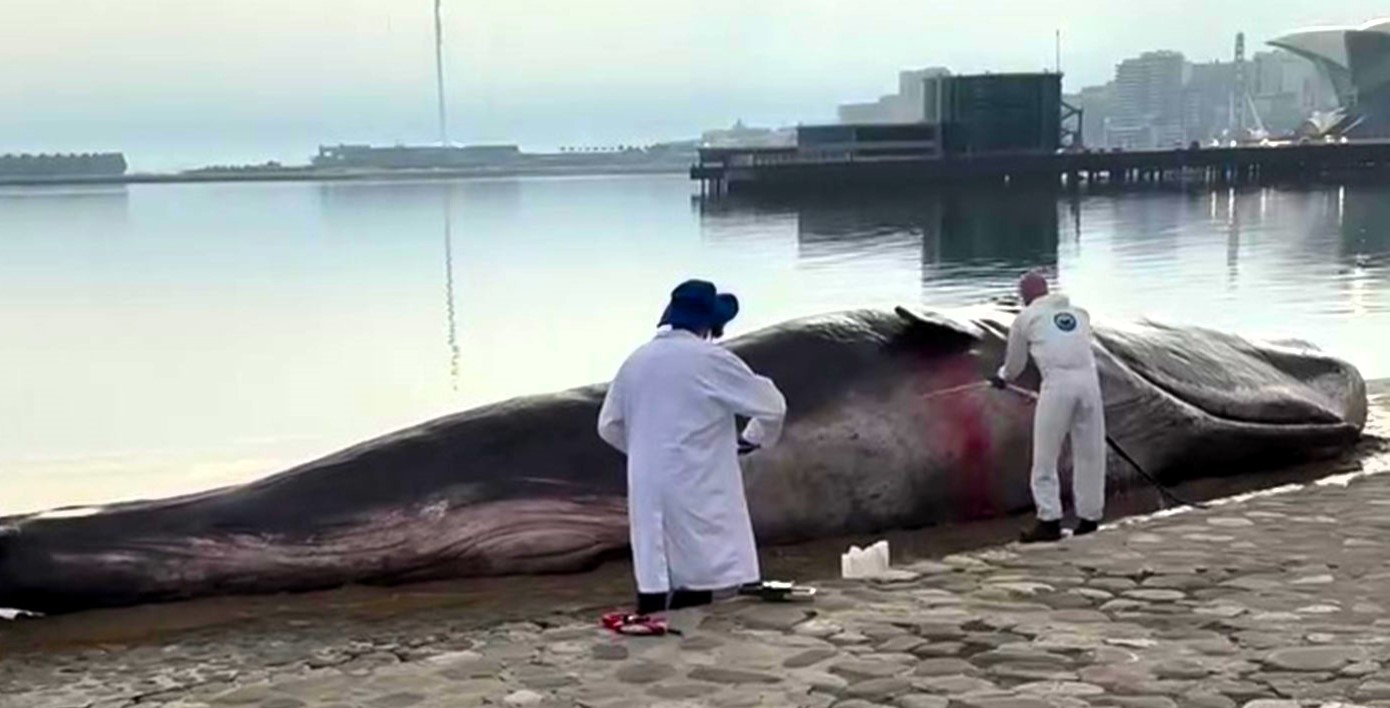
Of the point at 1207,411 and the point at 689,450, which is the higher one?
the point at 689,450

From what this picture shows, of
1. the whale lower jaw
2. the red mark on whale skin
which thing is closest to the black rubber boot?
the red mark on whale skin

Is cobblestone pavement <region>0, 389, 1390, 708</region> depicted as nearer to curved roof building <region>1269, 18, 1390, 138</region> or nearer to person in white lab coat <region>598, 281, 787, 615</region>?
person in white lab coat <region>598, 281, 787, 615</region>

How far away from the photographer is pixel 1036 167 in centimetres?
11656

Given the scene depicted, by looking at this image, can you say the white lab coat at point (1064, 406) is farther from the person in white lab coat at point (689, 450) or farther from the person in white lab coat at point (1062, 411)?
the person in white lab coat at point (689, 450)

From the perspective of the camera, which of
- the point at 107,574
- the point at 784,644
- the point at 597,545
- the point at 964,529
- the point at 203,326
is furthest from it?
the point at 203,326

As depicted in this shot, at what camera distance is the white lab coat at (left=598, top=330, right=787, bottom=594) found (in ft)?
26.4

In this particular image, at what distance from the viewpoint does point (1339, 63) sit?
164 m

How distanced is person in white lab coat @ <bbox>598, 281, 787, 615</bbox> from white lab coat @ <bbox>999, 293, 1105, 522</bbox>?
13.6ft

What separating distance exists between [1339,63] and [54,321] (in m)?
153

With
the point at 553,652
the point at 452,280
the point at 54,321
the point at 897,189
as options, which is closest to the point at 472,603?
the point at 553,652

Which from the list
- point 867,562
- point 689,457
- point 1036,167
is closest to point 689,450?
point 689,457

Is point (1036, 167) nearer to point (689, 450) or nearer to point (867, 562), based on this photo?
point (867, 562)

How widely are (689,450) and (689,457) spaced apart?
3cm

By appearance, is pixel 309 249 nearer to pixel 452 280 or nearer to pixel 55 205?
pixel 452 280
